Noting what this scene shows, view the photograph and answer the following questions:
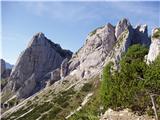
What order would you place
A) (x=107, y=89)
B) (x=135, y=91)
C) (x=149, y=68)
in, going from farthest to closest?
1. (x=107, y=89)
2. (x=135, y=91)
3. (x=149, y=68)

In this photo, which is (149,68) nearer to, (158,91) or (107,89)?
(158,91)

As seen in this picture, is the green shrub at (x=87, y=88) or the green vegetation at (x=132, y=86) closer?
the green vegetation at (x=132, y=86)

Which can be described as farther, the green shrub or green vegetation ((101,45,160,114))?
the green shrub

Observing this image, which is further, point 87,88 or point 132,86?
point 87,88

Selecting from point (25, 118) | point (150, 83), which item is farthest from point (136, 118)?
point (25, 118)

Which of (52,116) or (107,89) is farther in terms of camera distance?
(52,116)

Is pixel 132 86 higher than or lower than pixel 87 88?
lower

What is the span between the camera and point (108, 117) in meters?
52.7

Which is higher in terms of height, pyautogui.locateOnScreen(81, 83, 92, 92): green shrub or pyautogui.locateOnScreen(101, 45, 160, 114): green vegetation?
pyautogui.locateOnScreen(81, 83, 92, 92): green shrub

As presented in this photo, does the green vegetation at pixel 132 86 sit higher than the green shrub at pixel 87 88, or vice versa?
the green shrub at pixel 87 88

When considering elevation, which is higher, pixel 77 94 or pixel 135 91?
pixel 77 94

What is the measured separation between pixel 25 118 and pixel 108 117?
129 metres

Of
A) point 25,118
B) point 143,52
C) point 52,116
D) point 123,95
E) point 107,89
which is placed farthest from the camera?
point 25,118

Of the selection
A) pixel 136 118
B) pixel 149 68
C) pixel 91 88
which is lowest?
pixel 136 118
